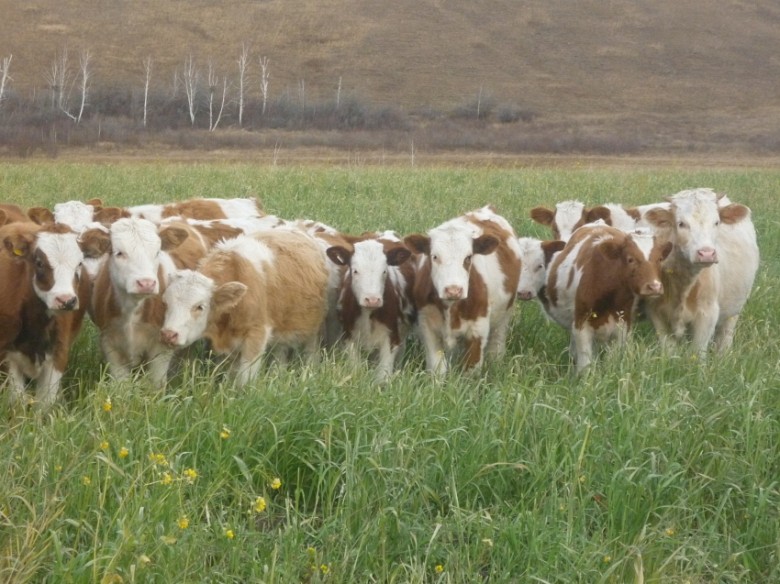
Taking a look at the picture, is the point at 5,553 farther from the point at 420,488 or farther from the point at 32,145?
the point at 32,145

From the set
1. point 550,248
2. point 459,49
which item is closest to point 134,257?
point 550,248

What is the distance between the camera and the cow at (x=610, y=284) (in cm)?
961

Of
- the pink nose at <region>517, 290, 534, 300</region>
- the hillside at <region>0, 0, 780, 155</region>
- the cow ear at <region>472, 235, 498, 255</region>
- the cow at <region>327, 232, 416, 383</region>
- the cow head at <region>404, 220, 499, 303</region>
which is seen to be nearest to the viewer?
the cow head at <region>404, 220, 499, 303</region>

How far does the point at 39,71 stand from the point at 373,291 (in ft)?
240

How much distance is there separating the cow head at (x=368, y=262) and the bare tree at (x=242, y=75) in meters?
59.5

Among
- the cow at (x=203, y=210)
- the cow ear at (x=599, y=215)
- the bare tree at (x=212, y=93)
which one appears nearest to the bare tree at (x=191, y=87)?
the bare tree at (x=212, y=93)

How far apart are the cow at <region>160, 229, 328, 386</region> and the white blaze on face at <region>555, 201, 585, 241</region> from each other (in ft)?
12.1

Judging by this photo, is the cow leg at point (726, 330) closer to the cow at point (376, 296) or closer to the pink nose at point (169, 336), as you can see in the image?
the cow at point (376, 296)

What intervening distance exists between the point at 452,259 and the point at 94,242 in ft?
10.0

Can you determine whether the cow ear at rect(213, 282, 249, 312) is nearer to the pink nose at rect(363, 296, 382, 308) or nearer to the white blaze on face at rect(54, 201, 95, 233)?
the pink nose at rect(363, 296, 382, 308)

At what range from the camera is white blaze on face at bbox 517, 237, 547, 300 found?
1119 cm

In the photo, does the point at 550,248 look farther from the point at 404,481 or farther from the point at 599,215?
the point at 404,481

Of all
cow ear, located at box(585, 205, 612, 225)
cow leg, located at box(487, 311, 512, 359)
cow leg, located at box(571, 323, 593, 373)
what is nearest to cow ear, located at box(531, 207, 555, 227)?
cow ear, located at box(585, 205, 612, 225)

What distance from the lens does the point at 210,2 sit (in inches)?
3770
